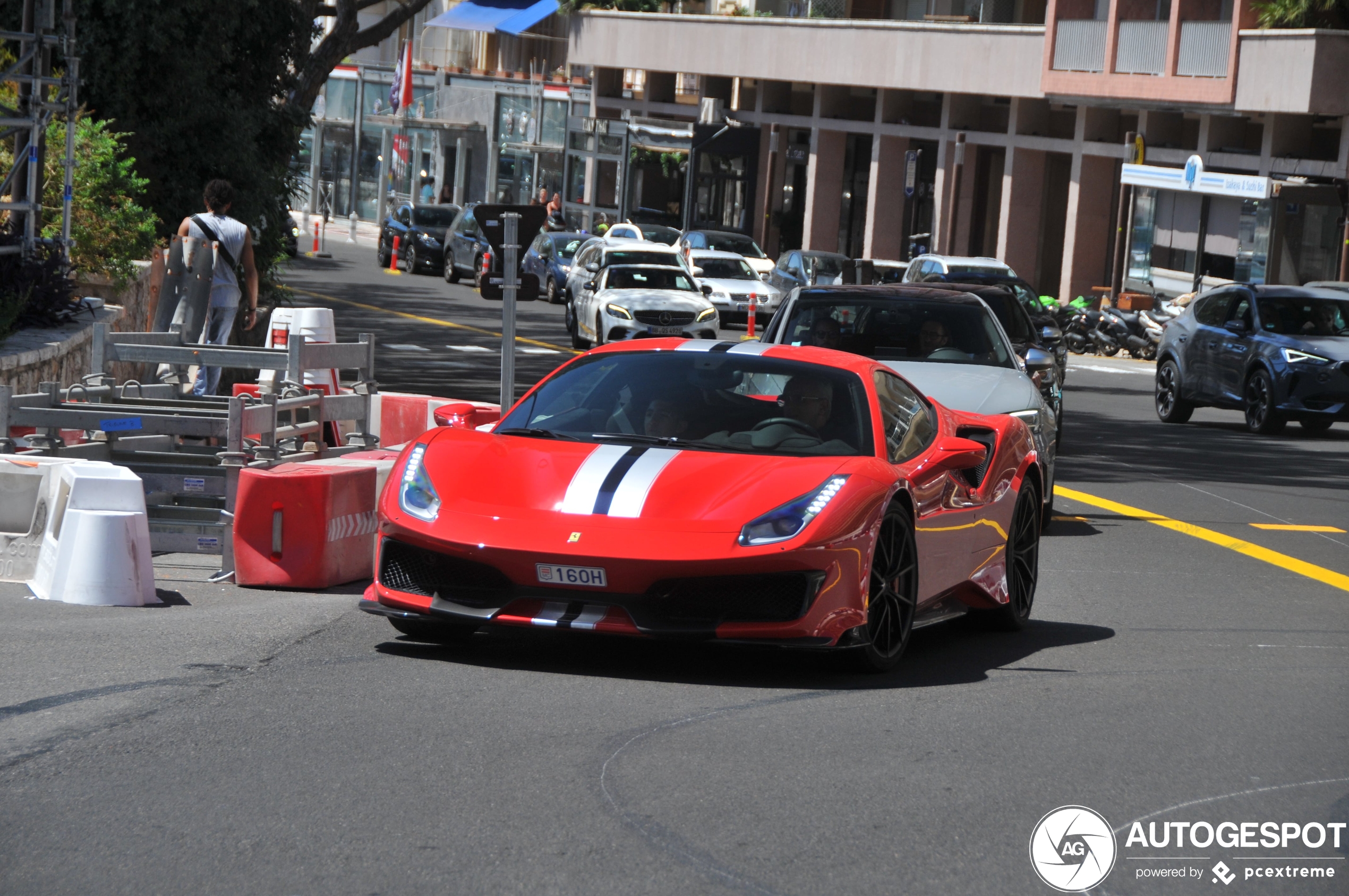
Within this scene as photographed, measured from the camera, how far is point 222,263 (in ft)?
49.7

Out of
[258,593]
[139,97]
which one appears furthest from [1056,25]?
[258,593]

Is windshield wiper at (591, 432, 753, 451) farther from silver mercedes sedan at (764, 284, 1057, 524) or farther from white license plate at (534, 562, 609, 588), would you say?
silver mercedes sedan at (764, 284, 1057, 524)

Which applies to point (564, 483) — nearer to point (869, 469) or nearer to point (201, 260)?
point (869, 469)

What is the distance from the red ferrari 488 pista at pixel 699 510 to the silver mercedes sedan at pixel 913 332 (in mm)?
4363

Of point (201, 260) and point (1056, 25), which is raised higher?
point (1056, 25)

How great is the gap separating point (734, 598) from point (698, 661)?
2.18ft

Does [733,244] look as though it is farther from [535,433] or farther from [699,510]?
[699,510]

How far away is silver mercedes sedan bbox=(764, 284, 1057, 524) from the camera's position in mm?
12812

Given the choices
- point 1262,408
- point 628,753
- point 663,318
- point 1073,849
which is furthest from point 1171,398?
point 1073,849

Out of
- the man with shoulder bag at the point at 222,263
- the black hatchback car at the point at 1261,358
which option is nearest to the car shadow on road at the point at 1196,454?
the black hatchback car at the point at 1261,358

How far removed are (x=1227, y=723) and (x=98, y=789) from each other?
393 centimetres

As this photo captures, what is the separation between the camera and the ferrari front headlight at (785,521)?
6867mm

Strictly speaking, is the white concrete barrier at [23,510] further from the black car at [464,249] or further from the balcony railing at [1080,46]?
the balcony railing at [1080,46]

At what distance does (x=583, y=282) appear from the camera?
30688 millimetres
